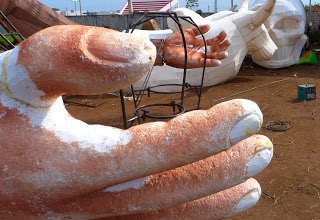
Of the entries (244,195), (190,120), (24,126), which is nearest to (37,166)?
(24,126)

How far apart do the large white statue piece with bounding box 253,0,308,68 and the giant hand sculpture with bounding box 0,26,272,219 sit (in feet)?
24.0

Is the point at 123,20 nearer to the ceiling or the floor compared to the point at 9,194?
nearer to the floor

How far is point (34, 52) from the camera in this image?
1.17 meters

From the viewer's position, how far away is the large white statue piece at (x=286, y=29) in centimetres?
851

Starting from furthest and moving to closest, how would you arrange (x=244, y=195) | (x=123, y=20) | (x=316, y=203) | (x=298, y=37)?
(x=123, y=20) → (x=298, y=37) → (x=316, y=203) → (x=244, y=195)

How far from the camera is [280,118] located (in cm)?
554

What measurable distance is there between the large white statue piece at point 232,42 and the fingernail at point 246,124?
5.33 m

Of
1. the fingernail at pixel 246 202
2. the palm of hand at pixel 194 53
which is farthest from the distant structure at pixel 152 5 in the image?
the fingernail at pixel 246 202

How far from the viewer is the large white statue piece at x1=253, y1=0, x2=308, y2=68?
8.51 m

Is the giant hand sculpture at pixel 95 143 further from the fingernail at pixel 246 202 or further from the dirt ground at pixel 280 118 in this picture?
the dirt ground at pixel 280 118

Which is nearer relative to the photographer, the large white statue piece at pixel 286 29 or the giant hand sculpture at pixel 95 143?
the giant hand sculpture at pixel 95 143

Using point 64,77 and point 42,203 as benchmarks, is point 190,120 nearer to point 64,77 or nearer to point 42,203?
point 64,77

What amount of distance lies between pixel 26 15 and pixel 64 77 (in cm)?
418

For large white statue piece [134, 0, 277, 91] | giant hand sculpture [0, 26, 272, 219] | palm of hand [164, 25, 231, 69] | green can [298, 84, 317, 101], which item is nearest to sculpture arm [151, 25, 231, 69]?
palm of hand [164, 25, 231, 69]
